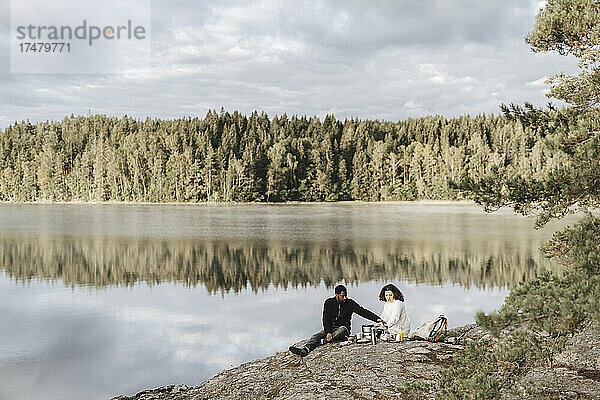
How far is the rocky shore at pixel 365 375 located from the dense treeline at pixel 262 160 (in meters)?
83.8

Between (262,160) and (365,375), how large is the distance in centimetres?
9138

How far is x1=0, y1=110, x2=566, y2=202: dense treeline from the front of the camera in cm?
9662

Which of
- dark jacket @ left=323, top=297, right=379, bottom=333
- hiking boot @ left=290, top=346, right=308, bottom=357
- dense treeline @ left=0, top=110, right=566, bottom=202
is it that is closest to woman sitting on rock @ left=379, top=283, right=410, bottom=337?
dark jacket @ left=323, top=297, right=379, bottom=333

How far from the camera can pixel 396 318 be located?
9.34 meters

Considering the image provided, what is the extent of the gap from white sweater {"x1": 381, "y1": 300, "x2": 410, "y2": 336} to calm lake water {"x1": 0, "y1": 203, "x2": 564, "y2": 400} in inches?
143

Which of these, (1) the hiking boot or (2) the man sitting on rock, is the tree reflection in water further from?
(1) the hiking boot

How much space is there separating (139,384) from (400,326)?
4938 mm

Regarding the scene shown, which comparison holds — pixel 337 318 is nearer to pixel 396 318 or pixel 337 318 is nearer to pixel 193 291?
pixel 396 318

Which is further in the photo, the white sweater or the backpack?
the white sweater

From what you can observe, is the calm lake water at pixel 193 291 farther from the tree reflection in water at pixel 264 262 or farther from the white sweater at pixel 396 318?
the white sweater at pixel 396 318

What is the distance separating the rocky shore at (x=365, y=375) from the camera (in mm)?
7133

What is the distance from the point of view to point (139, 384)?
33.9 feet

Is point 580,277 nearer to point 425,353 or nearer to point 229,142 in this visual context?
point 425,353

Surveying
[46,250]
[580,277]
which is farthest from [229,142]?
[580,277]
